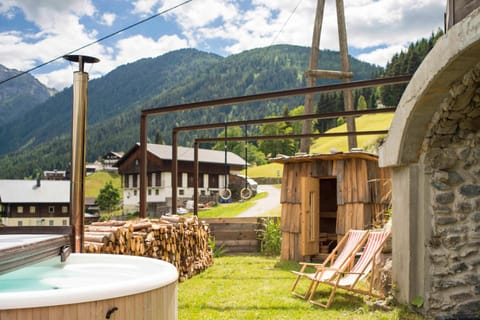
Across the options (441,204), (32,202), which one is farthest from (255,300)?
(32,202)

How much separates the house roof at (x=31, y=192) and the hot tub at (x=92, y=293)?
185ft

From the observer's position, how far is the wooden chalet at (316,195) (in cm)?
928

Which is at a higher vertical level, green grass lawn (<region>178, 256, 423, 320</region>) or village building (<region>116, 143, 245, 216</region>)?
village building (<region>116, 143, 245, 216</region>)

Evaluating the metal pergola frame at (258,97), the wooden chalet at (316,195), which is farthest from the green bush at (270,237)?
the metal pergola frame at (258,97)

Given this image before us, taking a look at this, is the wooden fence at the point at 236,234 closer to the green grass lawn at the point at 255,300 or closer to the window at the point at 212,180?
the green grass lawn at the point at 255,300

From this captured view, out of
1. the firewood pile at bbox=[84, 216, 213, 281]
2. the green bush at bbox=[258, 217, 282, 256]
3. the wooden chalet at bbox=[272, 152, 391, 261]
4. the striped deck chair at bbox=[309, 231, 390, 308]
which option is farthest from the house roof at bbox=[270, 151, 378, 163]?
the striped deck chair at bbox=[309, 231, 390, 308]

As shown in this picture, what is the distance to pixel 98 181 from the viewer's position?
81125mm

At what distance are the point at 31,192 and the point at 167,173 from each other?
2531 cm

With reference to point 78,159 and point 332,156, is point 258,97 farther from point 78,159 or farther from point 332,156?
point 78,159

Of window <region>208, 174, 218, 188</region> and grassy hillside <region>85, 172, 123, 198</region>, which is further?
grassy hillside <region>85, 172, 123, 198</region>

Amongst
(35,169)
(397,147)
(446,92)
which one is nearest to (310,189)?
(397,147)

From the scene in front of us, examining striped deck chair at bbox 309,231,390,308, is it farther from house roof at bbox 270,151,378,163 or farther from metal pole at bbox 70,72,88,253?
metal pole at bbox 70,72,88,253

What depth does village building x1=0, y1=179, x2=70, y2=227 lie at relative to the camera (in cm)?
5812

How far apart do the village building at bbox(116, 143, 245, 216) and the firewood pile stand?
98.2ft
